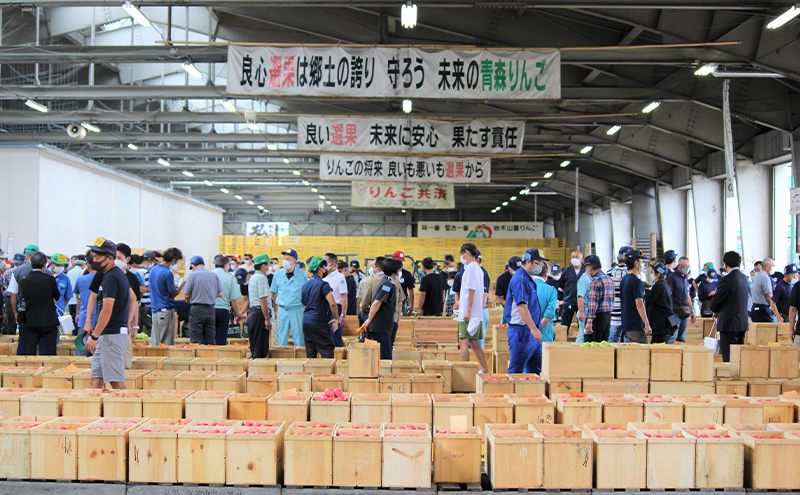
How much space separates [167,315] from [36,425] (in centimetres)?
514

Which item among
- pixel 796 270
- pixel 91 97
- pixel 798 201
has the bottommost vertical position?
pixel 796 270

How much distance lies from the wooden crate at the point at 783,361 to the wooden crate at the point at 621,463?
3703 mm

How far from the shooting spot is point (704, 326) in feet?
39.6

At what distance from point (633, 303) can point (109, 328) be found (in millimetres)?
6519

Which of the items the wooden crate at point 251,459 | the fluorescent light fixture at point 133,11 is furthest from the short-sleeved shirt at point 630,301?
the fluorescent light fixture at point 133,11

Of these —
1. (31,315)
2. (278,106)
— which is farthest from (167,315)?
(278,106)

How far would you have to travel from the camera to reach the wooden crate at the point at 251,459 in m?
3.70

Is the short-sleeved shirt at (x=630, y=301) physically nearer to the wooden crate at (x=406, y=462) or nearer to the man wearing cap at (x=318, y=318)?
the man wearing cap at (x=318, y=318)

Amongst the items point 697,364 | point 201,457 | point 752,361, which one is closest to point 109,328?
point 201,457

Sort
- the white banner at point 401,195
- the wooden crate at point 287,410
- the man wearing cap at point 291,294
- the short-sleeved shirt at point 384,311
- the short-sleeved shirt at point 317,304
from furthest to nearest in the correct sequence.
Answer: 1. the white banner at point 401,195
2. the man wearing cap at point 291,294
3. the short-sleeved shirt at point 317,304
4. the short-sleeved shirt at point 384,311
5. the wooden crate at point 287,410

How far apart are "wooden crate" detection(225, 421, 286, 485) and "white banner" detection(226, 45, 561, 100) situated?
628 centimetres

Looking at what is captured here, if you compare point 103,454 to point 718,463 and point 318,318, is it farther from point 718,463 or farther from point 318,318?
point 718,463

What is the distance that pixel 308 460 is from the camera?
368 cm

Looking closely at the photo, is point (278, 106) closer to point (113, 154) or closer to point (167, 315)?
point (113, 154)
